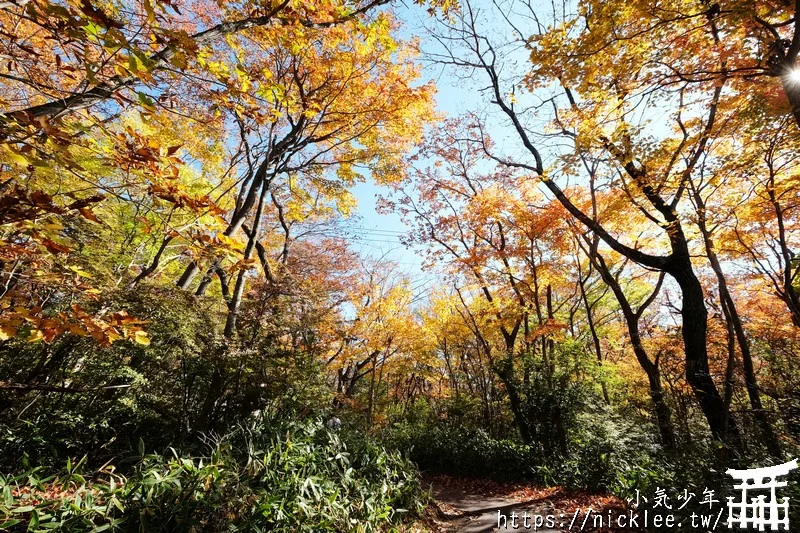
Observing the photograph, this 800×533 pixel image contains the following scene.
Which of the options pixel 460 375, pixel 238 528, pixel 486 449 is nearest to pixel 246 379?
pixel 238 528

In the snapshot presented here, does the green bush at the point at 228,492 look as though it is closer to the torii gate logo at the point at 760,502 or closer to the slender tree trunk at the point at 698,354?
the torii gate logo at the point at 760,502

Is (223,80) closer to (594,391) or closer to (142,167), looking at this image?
(142,167)

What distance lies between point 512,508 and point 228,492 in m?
5.23

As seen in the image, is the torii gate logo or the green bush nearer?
the green bush

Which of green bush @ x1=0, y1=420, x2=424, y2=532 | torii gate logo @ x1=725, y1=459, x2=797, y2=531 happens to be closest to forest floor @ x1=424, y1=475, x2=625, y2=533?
green bush @ x1=0, y1=420, x2=424, y2=532

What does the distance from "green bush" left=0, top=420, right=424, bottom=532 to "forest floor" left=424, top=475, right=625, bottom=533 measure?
4.10 ft

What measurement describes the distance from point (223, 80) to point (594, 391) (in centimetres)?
1006

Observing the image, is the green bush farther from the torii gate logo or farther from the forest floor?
the torii gate logo

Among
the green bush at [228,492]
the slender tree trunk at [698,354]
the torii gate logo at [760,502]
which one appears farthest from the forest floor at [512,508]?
the slender tree trunk at [698,354]

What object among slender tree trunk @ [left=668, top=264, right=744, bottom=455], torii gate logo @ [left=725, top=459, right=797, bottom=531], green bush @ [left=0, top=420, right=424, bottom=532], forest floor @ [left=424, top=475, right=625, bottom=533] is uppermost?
slender tree trunk @ [left=668, top=264, right=744, bottom=455]

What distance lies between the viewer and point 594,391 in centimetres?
883

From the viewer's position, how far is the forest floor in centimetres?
528

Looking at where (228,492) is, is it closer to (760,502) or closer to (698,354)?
(760,502)

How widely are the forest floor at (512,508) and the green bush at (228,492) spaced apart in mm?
1249
